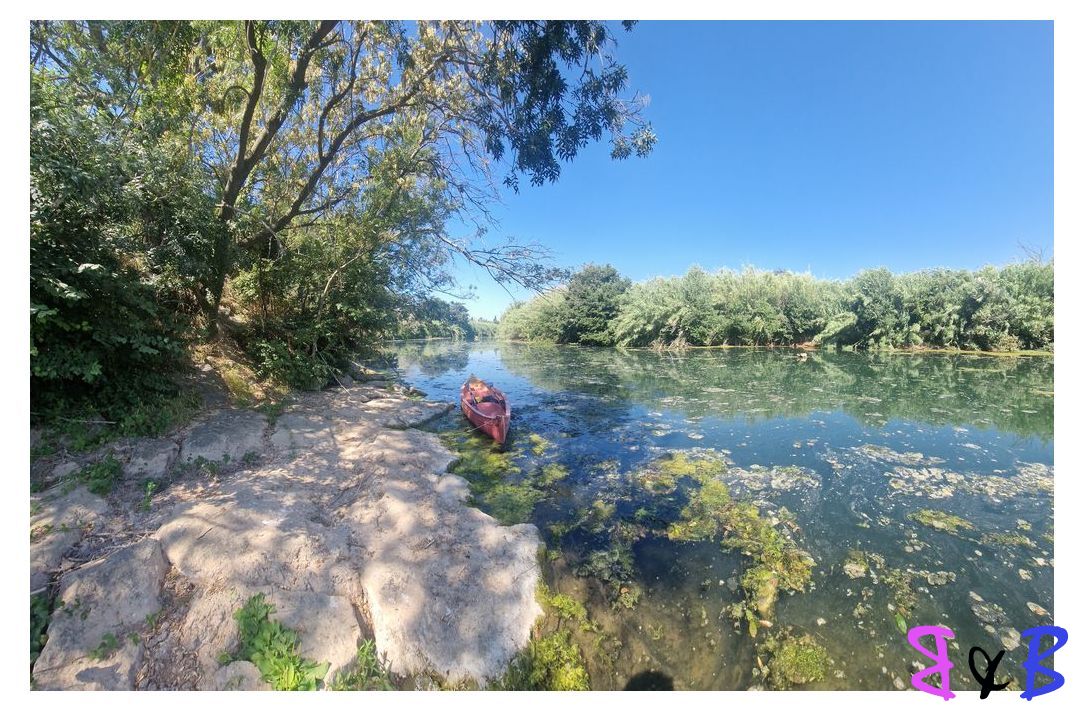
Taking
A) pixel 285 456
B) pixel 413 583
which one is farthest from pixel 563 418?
pixel 413 583

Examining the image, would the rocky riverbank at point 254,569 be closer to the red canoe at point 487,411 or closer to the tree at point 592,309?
the red canoe at point 487,411

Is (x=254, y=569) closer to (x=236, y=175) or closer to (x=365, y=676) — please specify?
(x=365, y=676)

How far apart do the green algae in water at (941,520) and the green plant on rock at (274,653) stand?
245 inches

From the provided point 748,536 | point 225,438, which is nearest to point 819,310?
point 748,536

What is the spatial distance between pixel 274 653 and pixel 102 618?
104 centimetres

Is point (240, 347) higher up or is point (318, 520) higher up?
point (240, 347)

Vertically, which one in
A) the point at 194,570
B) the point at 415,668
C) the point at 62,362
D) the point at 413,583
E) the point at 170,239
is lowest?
the point at 415,668

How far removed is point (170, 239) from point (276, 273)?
10.5 feet

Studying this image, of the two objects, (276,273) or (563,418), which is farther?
(563,418)

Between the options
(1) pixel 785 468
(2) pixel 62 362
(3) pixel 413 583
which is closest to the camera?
(3) pixel 413 583

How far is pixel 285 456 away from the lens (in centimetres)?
526

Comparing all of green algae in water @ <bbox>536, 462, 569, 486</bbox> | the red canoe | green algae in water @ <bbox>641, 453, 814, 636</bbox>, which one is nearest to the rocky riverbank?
green algae in water @ <bbox>536, 462, 569, 486</bbox>

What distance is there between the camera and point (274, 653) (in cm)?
230

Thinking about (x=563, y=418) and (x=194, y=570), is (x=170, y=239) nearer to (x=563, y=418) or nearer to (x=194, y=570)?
(x=194, y=570)
